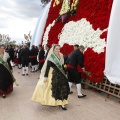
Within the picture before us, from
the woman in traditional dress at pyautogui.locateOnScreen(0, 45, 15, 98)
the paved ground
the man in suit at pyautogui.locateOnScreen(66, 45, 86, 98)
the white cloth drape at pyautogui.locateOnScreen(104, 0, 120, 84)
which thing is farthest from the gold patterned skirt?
the white cloth drape at pyautogui.locateOnScreen(104, 0, 120, 84)

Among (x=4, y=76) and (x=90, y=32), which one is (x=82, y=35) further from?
(x=4, y=76)

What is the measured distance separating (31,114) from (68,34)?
234 inches

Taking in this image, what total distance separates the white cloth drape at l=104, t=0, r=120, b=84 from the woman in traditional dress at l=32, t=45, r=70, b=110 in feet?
5.58

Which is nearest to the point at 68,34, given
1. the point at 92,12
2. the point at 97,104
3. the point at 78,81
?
the point at 92,12

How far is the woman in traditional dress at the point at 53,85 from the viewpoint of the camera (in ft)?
17.8

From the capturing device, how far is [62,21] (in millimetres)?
11438

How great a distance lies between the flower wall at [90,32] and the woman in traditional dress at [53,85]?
1.93m

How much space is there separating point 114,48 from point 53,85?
2225 mm

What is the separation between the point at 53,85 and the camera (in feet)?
17.9

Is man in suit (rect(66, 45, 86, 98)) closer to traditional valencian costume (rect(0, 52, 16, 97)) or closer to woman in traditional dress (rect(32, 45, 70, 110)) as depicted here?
woman in traditional dress (rect(32, 45, 70, 110))

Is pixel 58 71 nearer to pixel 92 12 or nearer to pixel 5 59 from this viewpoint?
pixel 5 59

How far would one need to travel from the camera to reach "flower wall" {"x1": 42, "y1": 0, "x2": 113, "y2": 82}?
7336mm

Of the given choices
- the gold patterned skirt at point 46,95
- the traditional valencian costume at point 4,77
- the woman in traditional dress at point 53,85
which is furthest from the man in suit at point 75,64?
the traditional valencian costume at point 4,77

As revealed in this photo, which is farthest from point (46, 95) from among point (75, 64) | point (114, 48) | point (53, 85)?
point (114, 48)
